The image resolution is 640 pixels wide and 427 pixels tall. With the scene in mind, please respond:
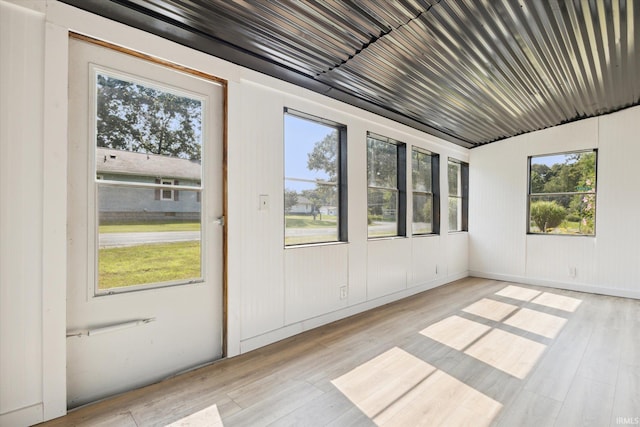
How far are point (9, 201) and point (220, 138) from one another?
142cm

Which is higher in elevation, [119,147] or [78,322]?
[119,147]

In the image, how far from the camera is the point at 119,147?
2162 millimetres

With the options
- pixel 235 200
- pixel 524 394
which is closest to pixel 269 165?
pixel 235 200

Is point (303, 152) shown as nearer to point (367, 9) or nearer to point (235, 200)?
point (235, 200)

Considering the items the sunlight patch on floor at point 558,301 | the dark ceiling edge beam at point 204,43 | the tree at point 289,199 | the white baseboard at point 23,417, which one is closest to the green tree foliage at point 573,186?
the sunlight patch on floor at point 558,301

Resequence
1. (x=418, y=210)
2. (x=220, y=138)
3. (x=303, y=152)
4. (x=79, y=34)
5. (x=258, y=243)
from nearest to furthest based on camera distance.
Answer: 1. (x=79, y=34)
2. (x=220, y=138)
3. (x=258, y=243)
4. (x=303, y=152)
5. (x=418, y=210)

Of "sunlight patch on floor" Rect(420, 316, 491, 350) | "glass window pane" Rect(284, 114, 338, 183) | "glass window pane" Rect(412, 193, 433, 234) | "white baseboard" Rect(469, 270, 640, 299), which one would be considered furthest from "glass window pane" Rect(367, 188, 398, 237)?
"white baseboard" Rect(469, 270, 640, 299)

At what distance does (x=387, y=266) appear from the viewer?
430 centimetres

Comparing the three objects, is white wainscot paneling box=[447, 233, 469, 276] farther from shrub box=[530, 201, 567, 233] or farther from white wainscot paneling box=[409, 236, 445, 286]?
shrub box=[530, 201, 567, 233]

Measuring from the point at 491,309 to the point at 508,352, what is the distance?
4.42ft

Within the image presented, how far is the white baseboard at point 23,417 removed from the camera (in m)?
1.72

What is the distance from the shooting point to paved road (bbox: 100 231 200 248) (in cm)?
212

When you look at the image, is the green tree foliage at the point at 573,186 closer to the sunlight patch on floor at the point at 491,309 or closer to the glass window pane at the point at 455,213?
the glass window pane at the point at 455,213

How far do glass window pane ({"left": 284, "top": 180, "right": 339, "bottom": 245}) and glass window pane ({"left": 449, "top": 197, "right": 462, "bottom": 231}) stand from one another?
3.18m
